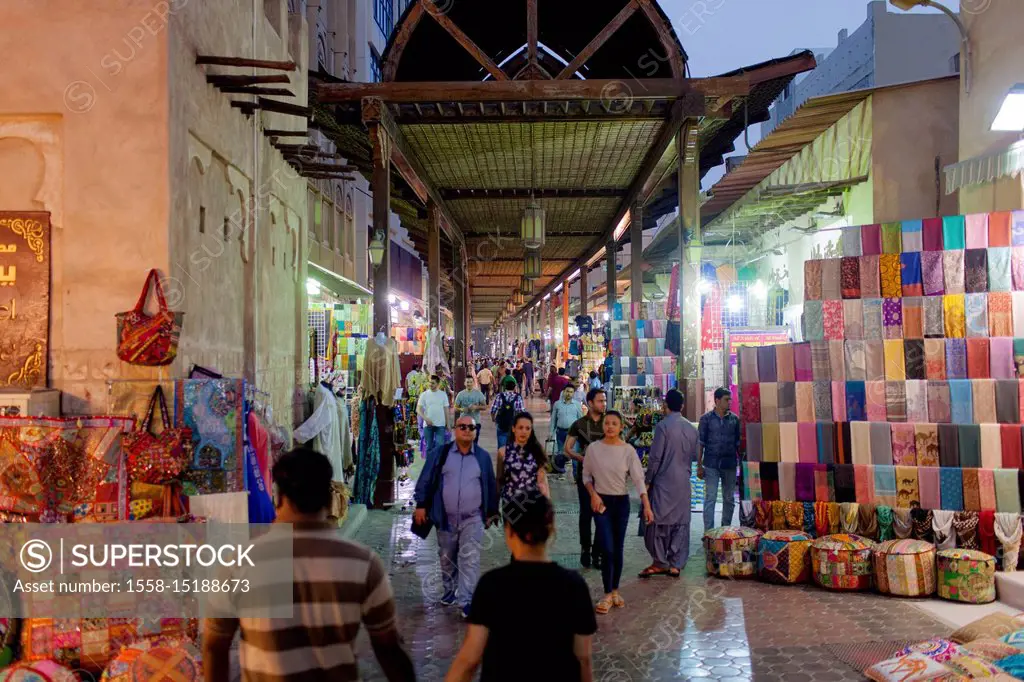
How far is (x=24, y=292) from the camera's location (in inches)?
202

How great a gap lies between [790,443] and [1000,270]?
248 centimetres

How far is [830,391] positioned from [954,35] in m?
18.2

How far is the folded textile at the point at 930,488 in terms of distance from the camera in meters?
7.14

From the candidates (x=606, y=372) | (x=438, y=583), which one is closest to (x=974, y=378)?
(x=438, y=583)

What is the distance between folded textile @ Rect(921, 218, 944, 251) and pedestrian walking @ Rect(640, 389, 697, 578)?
9.16 ft

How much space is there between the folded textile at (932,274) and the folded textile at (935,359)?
473mm

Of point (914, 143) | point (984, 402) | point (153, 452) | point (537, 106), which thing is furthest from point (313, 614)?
point (914, 143)

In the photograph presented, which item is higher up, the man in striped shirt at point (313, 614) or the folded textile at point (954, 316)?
the folded textile at point (954, 316)

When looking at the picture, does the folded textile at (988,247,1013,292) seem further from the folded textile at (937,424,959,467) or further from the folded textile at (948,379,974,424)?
the folded textile at (937,424,959,467)

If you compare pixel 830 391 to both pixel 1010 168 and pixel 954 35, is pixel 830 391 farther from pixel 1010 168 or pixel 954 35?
pixel 954 35

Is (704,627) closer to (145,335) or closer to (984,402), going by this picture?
(984,402)

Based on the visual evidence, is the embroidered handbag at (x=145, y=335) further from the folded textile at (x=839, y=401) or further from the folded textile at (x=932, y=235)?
the folded textile at (x=932, y=235)

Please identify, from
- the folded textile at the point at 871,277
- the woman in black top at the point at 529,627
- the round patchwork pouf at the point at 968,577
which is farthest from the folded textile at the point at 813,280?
the woman in black top at the point at 529,627

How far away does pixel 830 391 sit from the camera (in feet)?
25.0
